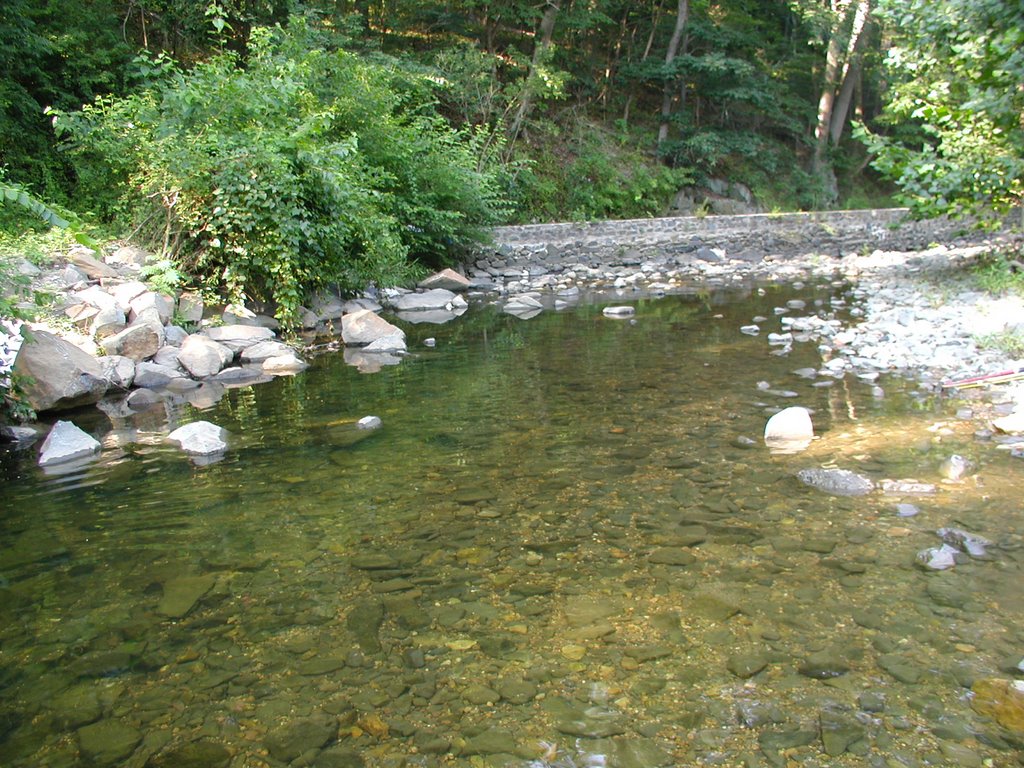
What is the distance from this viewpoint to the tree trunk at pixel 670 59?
81.6ft

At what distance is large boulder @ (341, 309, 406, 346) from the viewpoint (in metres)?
9.79

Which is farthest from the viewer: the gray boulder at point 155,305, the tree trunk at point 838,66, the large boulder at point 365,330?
the tree trunk at point 838,66

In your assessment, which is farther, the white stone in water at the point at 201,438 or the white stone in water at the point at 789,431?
the white stone in water at the point at 201,438

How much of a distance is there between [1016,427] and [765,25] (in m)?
27.5

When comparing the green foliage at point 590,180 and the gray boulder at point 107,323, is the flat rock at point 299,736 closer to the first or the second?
the gray boulder at point 107,323

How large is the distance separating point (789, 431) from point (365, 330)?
604cm

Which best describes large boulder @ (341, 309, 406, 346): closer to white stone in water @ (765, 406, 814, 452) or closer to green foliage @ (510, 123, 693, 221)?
white stone in water @ (765, 406, 814, 452)

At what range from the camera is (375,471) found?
16.6ft

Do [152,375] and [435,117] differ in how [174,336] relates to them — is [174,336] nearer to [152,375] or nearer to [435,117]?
[152,375]

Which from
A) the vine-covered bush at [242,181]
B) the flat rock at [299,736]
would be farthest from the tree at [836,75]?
the flat rock at [299,736]

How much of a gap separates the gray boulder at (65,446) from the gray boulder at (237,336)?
3037 mm

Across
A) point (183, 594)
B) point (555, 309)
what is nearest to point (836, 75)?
point (555, 309)

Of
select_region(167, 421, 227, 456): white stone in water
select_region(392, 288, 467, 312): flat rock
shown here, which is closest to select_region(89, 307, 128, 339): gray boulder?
select_region(167, 421, 227, 456): white stone in water

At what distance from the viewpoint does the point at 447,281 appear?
15.0 meters
